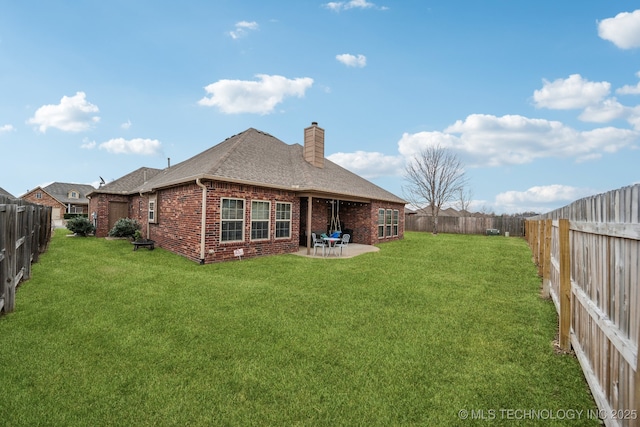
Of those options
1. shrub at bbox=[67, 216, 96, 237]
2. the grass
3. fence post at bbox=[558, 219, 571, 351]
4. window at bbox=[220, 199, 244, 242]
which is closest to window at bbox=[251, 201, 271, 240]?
window at bbox=[220, 199, 244, 242]

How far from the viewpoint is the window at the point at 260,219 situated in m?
10.8

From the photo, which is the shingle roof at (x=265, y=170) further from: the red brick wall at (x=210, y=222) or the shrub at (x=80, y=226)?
the shrub at (x=80, y=226)

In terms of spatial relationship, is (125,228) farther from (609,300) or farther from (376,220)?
(609,300)

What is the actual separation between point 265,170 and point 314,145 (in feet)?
13.9

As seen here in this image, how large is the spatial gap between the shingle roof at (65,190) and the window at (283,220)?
46457 mm

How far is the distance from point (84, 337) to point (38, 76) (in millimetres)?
12392

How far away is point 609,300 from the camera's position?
2.46m

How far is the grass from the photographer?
103 inches

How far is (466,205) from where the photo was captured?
4562 cm

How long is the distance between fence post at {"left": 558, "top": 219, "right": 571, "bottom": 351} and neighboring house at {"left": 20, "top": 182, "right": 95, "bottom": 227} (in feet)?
181

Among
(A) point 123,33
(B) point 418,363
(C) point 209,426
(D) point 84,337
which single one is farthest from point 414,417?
(A) point 123,33

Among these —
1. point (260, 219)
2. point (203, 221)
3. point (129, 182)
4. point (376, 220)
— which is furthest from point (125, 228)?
point (376, 220)

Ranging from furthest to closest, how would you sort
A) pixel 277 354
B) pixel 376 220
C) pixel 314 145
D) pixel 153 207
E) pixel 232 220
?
pixel 376 220, pixel 314 145, pixel 153 207, pixel 232 220, pixel 277 354

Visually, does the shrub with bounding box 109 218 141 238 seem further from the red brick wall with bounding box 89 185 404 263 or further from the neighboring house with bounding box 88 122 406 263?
the neighboring house with bounding box 88 122 406 263
